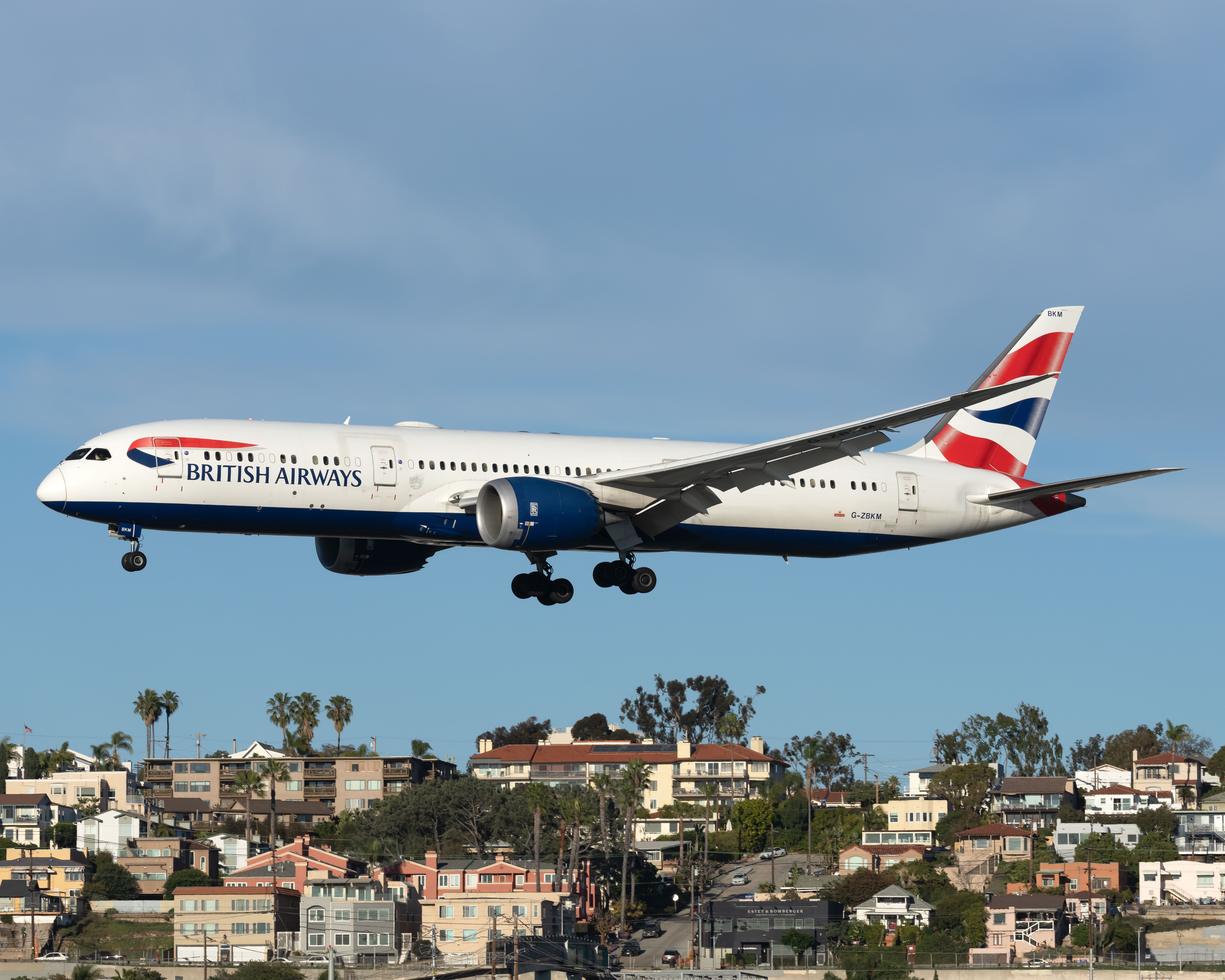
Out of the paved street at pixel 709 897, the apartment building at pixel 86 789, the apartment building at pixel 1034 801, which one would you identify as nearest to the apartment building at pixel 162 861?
the paved street at pixel 709 897

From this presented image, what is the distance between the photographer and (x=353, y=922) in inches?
4075

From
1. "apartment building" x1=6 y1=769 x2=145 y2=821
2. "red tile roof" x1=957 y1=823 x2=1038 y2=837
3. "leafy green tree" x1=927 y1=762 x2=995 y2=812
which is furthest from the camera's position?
"apartment building" x1=6 y1=769 x2=145 y2=821

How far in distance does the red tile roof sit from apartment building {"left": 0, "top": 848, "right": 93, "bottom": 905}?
69375 millimetres

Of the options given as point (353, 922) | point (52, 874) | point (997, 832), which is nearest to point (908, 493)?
point (353, 922)

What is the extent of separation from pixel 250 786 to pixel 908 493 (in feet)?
366

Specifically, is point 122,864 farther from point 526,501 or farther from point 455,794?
point 526,501

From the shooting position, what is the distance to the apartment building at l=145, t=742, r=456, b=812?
167750mm

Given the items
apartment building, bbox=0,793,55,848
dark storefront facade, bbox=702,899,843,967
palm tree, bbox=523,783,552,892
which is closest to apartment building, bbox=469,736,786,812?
palm tree, bbox=523,783,552,892

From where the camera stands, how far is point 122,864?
131750 mm

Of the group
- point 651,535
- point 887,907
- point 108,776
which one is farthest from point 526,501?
point 108,776

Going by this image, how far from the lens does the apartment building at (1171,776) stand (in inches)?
6560

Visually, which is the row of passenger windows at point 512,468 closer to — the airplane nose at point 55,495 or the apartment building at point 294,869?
the airplane nose at point 55,495

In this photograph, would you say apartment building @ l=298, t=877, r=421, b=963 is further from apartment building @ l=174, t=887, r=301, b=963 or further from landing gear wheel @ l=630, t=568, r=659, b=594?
landing gear wheel @ l=630, t=568, r=659, b=594

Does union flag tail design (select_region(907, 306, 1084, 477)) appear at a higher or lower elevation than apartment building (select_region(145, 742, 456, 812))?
higher
